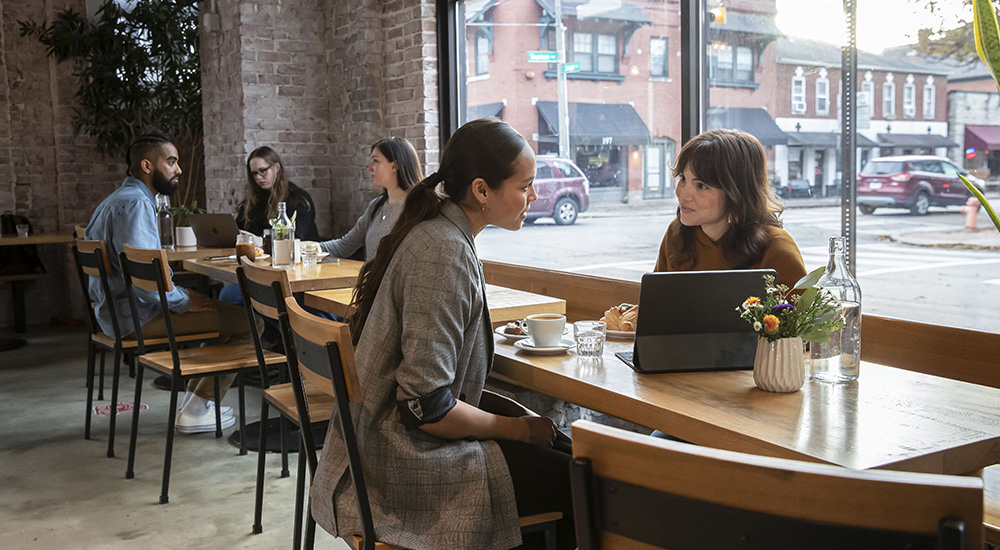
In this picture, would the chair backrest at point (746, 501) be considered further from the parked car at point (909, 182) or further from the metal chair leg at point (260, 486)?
the parked car at point (909, 182)

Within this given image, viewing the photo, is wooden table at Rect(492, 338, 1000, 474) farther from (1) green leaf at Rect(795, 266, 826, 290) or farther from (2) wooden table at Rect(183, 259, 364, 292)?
(2) wooden table at Rect(183, 259, 364, 292)

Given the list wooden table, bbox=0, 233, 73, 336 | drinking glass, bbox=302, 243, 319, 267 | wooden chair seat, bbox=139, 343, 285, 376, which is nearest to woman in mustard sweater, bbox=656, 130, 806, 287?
wooden chair seat, bbox=139, 343, 285, 376

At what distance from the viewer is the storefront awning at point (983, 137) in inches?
142

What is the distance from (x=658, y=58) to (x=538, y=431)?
11.3 feet

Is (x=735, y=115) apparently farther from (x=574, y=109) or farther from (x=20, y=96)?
(x=20, y=96)

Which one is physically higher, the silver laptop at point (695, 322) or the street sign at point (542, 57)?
the street sign at point (542, 57)

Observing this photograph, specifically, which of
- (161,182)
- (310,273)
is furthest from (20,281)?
(310,273)

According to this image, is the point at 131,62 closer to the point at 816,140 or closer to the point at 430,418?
the point at 816,140

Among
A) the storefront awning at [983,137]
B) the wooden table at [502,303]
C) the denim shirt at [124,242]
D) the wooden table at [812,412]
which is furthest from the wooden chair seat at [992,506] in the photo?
the denim shirt at [124,242]

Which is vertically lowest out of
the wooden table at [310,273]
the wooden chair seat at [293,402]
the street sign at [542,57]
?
the wooden chair seat at [293,402]

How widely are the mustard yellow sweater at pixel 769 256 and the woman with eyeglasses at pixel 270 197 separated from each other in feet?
10.4

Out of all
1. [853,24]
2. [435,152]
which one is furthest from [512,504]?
[435,152]

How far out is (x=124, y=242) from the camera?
397 cm

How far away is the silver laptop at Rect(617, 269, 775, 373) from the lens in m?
1.74
